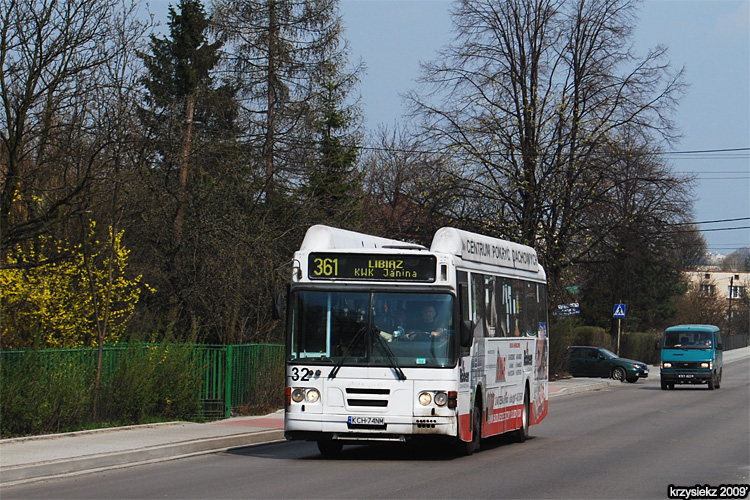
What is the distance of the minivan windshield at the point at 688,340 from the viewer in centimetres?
3875

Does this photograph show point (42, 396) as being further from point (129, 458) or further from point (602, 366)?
point (602, 366)

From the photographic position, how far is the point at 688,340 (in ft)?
128

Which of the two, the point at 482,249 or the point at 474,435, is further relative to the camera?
the point at 482,249

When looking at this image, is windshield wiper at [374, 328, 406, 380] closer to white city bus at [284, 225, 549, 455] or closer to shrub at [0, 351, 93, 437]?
white city bus at [284, 225, 549, 455]

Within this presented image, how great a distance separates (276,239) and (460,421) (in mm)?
12917

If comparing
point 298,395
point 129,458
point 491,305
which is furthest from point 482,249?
point 129,458

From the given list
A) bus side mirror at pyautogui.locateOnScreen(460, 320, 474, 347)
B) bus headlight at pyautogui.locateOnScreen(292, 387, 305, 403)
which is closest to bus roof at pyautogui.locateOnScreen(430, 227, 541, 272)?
bus side mirror at pyautogui.locateOnScreen(460, 320, 474, 347)

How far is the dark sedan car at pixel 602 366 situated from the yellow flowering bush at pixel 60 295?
2724cm

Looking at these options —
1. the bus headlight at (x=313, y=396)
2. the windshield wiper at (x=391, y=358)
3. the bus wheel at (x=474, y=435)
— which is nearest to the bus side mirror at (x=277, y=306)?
the bus headlight at (x=313, y=396)

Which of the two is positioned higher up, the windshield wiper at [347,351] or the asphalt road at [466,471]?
the windshield wiper at [347,351]

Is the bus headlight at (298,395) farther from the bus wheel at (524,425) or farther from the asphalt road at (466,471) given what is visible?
the bus wheel at (524,425)

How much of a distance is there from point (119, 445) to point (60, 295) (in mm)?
4772

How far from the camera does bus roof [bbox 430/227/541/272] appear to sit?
1458cm

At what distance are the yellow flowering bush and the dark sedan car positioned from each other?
89.4 feet
